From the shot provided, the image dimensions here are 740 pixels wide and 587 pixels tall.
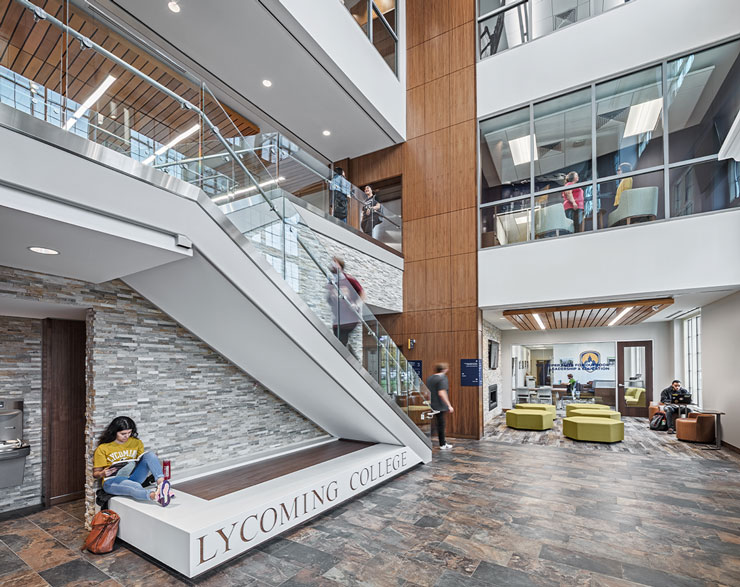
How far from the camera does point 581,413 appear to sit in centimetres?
1073

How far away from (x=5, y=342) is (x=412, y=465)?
5.72 metres

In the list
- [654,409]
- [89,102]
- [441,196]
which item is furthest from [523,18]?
[654,409]

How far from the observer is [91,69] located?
3168 mm

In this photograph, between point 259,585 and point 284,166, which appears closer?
point 259,585

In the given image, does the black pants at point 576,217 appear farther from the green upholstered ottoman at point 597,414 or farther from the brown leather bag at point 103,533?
the brown leather bag at point 103,533

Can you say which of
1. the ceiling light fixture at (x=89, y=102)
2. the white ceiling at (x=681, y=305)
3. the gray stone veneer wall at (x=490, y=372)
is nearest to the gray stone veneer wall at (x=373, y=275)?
the white ceiling at (x=681, y=305)

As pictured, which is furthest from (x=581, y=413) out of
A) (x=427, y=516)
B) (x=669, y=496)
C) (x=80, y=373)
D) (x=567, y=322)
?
(x=80, y=373)

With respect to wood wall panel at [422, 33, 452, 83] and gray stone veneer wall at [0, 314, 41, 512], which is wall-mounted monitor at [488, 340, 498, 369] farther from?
gray stone veneer wall at [0, 314, 41, 512]

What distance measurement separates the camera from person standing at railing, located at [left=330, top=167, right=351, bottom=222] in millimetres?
8602

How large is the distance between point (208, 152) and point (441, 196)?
711 centimetres

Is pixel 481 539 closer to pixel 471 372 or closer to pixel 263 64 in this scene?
pixel 471 372

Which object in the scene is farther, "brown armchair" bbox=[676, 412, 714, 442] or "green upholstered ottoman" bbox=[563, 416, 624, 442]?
"green upholstered ottoman" bbox=[563, 416, 624, 442]

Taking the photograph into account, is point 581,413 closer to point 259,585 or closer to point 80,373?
point 259,585

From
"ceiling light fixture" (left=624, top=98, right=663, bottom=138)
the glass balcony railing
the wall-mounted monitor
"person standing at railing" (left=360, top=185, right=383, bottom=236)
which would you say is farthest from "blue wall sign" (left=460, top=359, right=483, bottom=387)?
"ceiling light fixture" (left=624, top=98, right=663, bottom=138)
